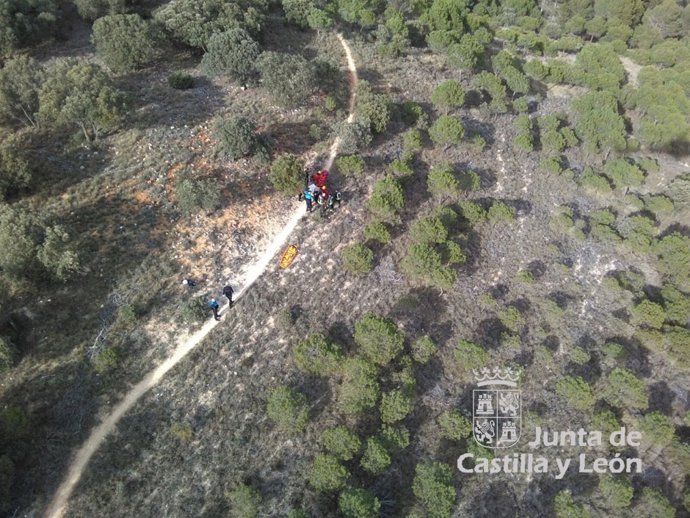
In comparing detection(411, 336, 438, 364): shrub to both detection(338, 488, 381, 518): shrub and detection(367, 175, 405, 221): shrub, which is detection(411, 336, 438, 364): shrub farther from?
detection(367, 175, 405, 221): shrub

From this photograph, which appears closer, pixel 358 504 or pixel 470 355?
pixel 358 504

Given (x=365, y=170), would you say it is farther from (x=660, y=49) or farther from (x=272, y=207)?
(x=660, y=49)

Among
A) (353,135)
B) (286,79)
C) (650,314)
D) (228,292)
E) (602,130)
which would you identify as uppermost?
(286,79)

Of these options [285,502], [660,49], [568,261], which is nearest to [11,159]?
[285,502]

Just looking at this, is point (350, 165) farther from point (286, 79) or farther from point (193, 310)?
point (193, 310)

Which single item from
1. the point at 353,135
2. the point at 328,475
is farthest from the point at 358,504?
the point at 353,135

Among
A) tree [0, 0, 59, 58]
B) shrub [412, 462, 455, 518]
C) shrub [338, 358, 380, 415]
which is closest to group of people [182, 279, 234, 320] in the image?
shrub [338, 358, 380, 415]
